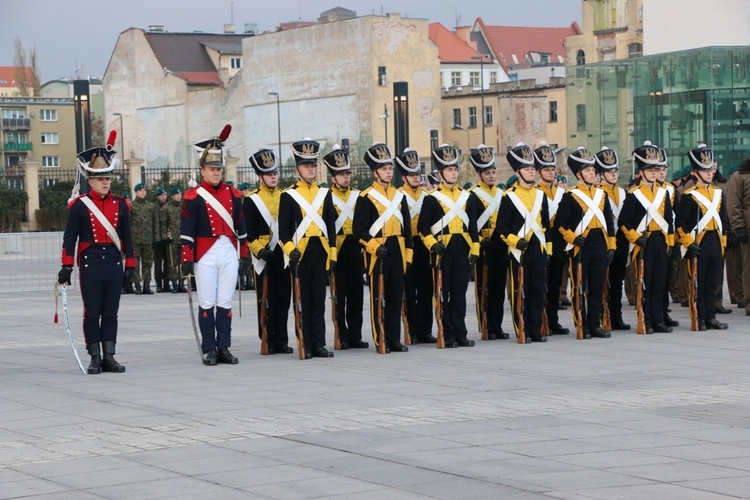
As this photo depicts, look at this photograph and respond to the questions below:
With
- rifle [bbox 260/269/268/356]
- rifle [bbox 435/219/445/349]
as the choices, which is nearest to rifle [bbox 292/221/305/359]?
rifle [bbox 260/269/268/356]

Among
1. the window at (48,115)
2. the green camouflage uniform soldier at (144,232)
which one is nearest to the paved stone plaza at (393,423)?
the green camouflage uniform soldier at (144,232)

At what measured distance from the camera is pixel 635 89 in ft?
85.8

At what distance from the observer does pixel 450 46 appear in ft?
351

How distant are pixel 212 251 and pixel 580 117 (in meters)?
16.0

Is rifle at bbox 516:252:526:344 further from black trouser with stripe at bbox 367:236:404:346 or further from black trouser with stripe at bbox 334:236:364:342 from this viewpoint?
black trouser with stripe at bbox 334:236:364:342

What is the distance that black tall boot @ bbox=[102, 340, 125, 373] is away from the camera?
1238 cm

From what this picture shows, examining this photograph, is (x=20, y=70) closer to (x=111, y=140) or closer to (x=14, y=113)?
(x=14, y=113)

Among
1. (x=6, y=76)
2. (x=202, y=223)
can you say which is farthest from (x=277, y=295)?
(x=6, y=76)

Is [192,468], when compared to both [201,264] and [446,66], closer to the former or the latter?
[201,264]

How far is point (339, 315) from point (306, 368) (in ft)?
5.22

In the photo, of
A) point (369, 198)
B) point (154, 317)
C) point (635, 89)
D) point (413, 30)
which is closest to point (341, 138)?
point (413, 30)

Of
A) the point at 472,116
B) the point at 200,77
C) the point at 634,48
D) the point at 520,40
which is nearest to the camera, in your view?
the point at 200,77

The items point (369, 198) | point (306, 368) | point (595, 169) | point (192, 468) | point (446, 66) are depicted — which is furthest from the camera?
point (446, 66)

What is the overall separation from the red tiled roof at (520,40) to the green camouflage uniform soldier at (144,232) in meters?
95.4
